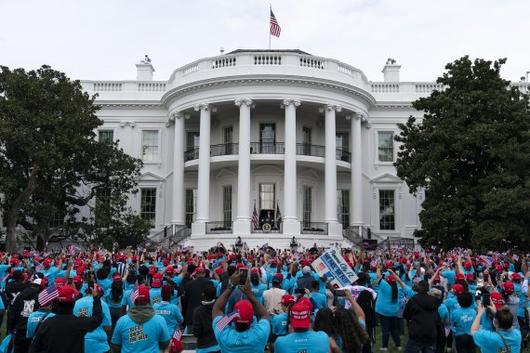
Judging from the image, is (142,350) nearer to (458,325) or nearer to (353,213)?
(458,325)

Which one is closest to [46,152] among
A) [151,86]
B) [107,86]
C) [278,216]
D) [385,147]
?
[107,86]

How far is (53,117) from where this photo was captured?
26.1 meters

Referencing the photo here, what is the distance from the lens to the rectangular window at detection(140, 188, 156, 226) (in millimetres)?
34906

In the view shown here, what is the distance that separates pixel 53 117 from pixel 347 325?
23620 millimetres

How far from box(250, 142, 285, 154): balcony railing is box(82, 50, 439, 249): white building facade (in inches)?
2.5

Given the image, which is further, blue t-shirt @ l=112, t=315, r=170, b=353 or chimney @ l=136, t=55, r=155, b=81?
chimney @ l=136, t=55, r=155, b=81

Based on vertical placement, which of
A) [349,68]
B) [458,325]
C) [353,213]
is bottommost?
[458,325]

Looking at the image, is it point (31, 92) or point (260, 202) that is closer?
point (31, 92)

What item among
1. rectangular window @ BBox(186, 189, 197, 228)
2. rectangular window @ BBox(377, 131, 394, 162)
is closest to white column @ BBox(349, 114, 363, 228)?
rectangular window @ BBox(377, 131, 394, 162)

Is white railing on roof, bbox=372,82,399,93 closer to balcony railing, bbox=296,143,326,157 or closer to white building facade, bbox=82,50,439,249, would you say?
white building facade, bbox=82,50,439,249

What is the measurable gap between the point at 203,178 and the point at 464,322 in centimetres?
2331

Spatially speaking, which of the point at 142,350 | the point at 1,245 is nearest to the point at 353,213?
the point at 1,245

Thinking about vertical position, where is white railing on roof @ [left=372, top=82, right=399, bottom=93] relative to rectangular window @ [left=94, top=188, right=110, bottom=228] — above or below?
above

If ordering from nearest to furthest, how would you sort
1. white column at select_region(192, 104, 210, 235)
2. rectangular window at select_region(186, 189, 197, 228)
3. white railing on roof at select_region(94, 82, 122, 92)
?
white column at select_region(192, 104, 210, 235) < rectangular window at select_region(186, 189, 197, 228) < white railing on roof at select_region(94, 82, 122, 92)
